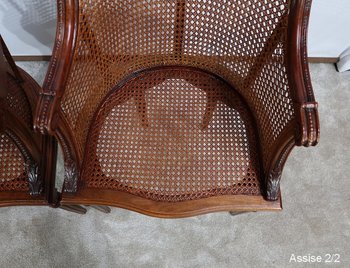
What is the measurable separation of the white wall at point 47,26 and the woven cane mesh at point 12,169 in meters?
0.52

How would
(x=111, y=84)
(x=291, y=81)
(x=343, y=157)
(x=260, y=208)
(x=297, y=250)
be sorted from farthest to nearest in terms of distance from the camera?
(x=343, y=157) < (x=297, y=250) < (x=111, y=84) < (x=260, y=208) < (x=291, y=81)

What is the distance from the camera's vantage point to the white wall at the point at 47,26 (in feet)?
3.96

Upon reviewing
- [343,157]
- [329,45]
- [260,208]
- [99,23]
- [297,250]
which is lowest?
[297,250]

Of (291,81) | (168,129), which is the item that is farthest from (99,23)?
(291,81)

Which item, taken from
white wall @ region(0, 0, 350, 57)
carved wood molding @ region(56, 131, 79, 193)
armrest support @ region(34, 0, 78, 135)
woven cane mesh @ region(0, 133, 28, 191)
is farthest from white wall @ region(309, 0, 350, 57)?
woven cane mesh @ region(0, 133, 28, 191)

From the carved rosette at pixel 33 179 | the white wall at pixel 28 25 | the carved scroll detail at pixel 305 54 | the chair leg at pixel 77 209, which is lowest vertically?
the chair leg at pixel 77 209

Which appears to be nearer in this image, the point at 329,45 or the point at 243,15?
the point at 243,15

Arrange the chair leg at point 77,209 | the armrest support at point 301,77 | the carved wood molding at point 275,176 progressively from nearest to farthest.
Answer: the armrest support at point 301,77
the carved wood molding at point 275,176
the chair leg at point 77,209

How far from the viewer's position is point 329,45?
4.65ft

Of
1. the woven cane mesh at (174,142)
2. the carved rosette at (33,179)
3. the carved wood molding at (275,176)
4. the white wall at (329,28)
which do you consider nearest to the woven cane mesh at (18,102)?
the carved rosette at (33,179)

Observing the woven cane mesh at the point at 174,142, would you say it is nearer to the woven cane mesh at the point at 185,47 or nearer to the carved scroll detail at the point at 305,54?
the woven cane mesh at the point at 185,47

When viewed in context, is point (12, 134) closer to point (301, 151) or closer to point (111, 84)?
point (111, 84)

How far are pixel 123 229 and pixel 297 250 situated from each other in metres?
0.62

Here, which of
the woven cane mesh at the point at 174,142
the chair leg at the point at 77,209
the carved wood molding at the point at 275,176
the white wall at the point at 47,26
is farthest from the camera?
the white wall at the point at 47,26
